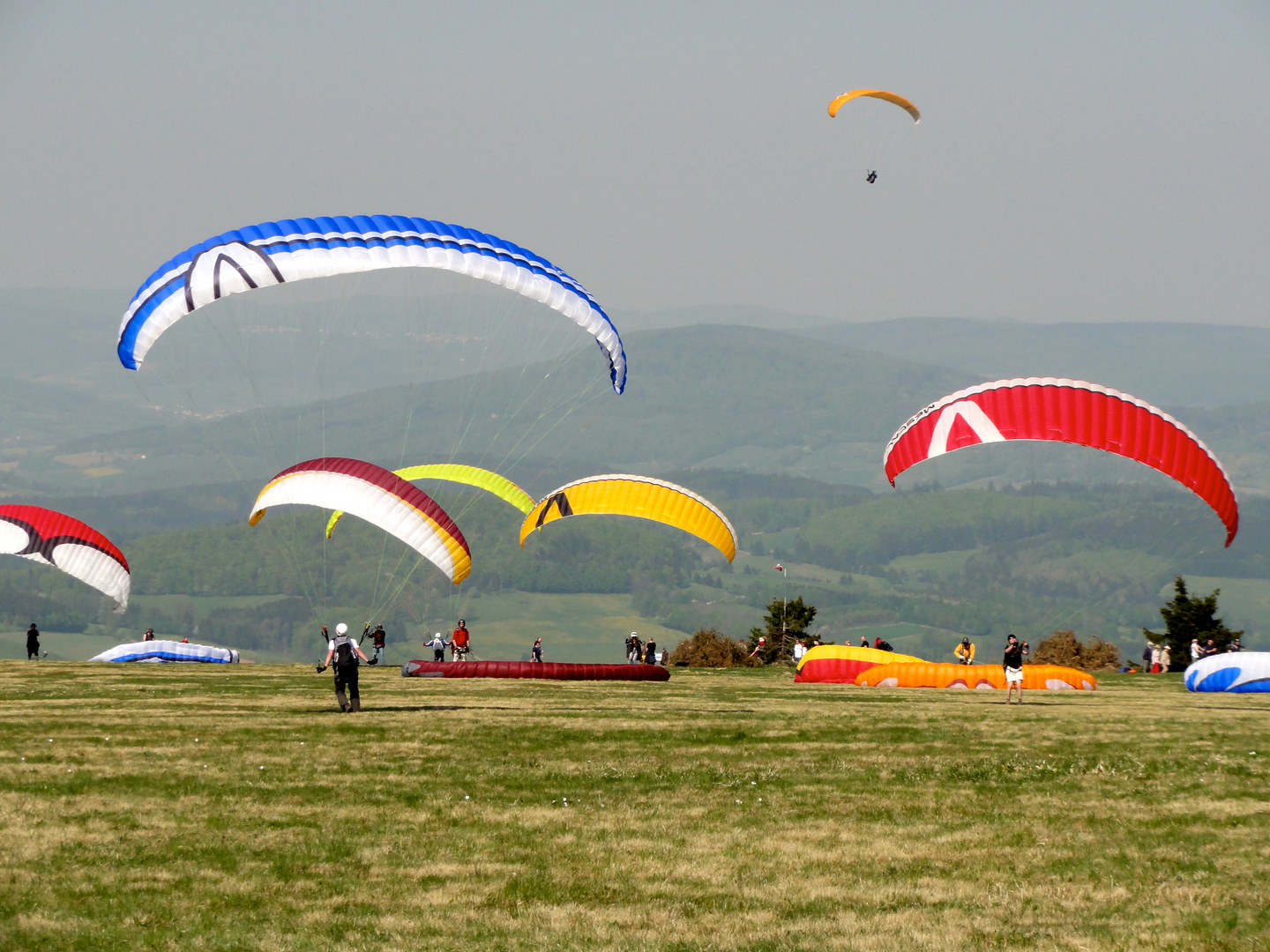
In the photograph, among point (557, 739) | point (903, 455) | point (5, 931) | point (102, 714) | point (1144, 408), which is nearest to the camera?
point (5, 931)

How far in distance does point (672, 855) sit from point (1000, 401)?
785 inches

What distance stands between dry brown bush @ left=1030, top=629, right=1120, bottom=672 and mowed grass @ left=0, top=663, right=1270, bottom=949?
28849 millimetres

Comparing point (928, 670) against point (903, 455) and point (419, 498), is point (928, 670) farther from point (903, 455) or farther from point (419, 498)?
point (419, 498)

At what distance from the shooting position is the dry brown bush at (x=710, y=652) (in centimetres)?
5191

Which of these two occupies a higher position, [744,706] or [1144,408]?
[1144,408]

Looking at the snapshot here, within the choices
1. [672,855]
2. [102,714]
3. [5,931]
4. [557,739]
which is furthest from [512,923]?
[102,714]

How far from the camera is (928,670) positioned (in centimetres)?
3384

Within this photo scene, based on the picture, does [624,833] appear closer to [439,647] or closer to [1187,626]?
[439,647]

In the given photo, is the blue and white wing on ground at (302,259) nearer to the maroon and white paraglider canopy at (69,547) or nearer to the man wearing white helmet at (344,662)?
the man wearing white helmet at (344,662)

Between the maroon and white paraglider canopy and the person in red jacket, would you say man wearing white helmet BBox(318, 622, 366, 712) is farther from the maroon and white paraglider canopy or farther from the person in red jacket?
the maroon and white paraglider canopy

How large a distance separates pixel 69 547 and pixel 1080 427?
31.1 m

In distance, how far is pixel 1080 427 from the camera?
1147 inches

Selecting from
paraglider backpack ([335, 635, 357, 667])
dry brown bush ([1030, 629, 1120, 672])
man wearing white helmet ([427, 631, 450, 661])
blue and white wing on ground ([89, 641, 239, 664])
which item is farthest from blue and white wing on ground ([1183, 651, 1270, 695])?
blue and white wing on ground ([89, 641, 239, 664])

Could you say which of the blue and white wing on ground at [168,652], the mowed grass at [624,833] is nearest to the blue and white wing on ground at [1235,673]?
the mowed grass at [624,833]
